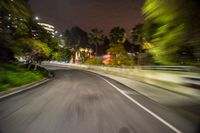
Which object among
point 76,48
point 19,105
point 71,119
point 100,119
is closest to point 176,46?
point 100,119

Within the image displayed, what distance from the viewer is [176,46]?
9.66 metres

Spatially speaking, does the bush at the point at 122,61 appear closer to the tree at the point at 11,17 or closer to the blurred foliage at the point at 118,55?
the blurred foliage at the point at 118,55

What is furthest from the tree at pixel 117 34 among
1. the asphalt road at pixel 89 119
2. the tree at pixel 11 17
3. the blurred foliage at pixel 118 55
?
the asphalt road at pixel 89 119

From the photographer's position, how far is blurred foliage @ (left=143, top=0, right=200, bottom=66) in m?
9.07

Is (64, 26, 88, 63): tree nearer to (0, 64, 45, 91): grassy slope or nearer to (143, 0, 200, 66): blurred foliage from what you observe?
(0, 64, 45, 91): grassy slope


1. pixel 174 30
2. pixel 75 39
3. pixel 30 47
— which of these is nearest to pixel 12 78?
pixel 30 47

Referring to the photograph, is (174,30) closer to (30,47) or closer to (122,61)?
(30,47)

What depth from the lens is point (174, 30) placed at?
9547 mm

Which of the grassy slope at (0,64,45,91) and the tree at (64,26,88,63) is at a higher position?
the tree at (64,26,88,63)

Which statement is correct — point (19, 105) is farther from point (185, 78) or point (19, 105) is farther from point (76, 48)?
point (76, 48)

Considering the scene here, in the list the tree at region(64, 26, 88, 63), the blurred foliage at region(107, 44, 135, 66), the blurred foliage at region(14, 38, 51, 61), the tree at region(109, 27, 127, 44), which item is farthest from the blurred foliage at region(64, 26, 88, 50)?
the blurred foliage at region(14, 38, 51, 61)

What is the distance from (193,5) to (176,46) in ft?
4.24

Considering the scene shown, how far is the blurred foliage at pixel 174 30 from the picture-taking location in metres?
9.07

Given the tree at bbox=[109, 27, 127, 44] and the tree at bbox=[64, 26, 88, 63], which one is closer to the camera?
the tree at bbox=[109, 27, 127, 44]
